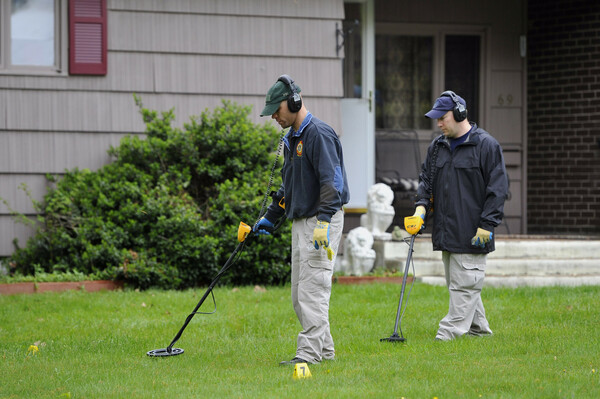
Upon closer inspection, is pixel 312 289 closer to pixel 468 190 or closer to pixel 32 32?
pixel 468 190

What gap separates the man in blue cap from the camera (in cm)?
603

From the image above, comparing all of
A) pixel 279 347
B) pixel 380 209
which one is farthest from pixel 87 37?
pixel 279 347

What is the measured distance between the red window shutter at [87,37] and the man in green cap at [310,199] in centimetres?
501

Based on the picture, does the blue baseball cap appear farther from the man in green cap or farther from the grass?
the grass

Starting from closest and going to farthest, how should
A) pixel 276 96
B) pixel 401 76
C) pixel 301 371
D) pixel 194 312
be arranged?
1. pixel 301 371
2. pixel 276 96
3. pixel 194 312
4. pixel 401 76

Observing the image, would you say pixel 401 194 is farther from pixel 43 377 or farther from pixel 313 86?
pixel 43 377

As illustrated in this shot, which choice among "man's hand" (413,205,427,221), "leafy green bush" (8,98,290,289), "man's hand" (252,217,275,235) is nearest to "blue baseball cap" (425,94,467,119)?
"man's hand" (413,205,427,221)

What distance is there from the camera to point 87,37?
959 centimetres

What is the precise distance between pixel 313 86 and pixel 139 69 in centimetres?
209

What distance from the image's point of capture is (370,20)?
10945 millimetres

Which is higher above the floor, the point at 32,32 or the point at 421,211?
the point at 32,32

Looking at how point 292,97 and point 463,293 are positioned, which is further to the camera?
point 463,293

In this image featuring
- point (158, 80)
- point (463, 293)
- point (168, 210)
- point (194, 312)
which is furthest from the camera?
point (158, 80)

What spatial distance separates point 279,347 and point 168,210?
3.18 metres
